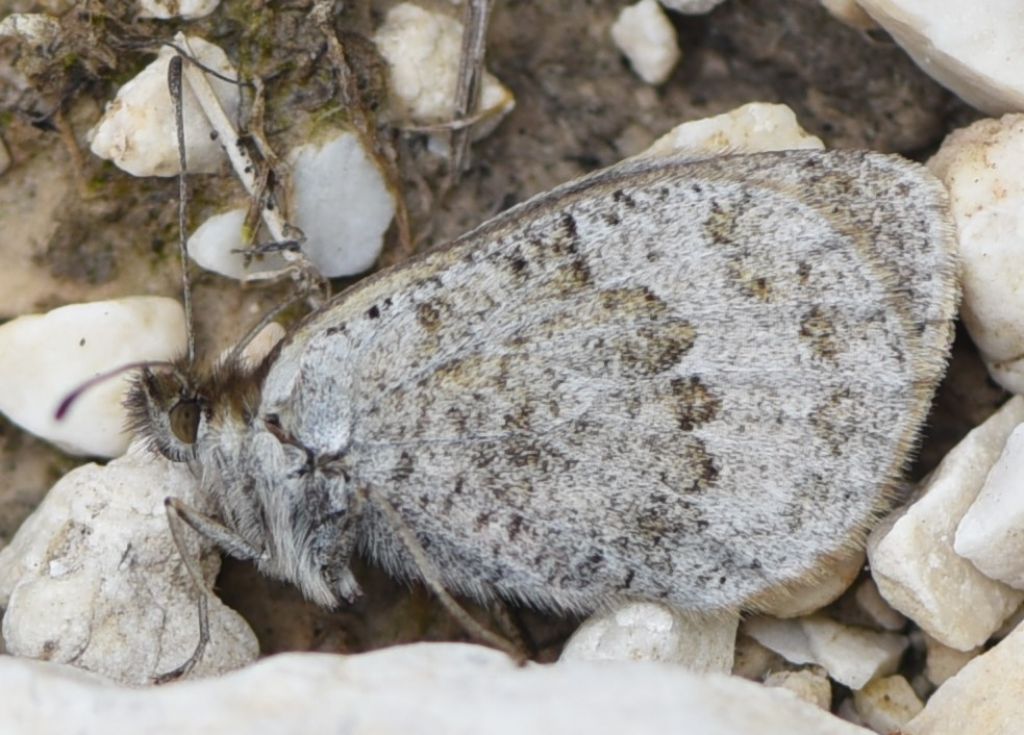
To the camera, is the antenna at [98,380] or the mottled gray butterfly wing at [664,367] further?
the mottled gray butterfly wing at [664,367]

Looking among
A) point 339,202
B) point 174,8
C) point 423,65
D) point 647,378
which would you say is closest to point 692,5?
point 423,65

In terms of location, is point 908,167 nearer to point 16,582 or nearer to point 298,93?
point 298,93

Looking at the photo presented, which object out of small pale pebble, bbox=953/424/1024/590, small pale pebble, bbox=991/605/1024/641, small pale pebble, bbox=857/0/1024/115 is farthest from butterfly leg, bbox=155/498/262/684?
small pale pebble, bbox=857/0/1024/115

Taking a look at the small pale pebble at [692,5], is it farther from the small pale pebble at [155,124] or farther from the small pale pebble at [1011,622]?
the small pale pebble at [1011,622]

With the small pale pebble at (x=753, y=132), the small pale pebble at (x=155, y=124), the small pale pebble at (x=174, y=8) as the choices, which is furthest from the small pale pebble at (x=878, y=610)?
the small pale pebble at (x=174, y=8)

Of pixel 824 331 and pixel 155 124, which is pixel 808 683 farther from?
pixel 155 124

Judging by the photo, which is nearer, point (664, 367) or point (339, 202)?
point (664, 367)
